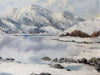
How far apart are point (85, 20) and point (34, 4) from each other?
1.06 metres

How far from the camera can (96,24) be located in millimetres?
3318

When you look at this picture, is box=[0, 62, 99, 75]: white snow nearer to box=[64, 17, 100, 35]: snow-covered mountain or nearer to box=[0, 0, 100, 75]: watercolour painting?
box=[0, 0, 100, 75]: watercolour painting

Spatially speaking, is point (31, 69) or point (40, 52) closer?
point (31, 69)

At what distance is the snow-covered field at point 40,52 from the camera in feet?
9.93

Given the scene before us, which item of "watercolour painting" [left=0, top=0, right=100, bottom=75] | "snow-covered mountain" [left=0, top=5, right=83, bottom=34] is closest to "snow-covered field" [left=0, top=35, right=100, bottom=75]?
"watercolour painting" [left=0, top=0, right=100, bottom=75]

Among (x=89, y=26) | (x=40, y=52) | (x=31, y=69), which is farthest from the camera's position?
(x=89, y=26)

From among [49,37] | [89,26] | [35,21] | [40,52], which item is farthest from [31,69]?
[89,26]

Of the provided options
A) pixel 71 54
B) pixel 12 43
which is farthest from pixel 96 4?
pixel 12 43

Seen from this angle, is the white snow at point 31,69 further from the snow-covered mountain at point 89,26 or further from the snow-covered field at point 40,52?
the snow-covered mountain at point 89,26

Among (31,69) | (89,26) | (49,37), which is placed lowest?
(31,69)

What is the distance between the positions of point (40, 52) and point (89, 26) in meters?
1.09

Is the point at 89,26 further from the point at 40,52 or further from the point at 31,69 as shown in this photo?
the point at 31,69

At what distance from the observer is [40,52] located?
125 inches

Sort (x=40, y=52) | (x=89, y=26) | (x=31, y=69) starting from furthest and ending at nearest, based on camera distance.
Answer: (x=89, y=26)
(x=40, y=52)
(x=31, y=69)
